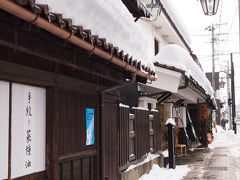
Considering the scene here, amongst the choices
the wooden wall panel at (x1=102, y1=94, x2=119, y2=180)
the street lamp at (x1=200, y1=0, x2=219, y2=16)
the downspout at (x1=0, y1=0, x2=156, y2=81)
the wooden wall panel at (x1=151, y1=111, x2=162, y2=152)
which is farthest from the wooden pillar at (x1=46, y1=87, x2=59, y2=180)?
the wooden wall panel at (x1=151, y1=111, x2=162, y2=152)

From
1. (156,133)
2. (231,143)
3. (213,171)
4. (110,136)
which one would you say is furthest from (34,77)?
(231,143)

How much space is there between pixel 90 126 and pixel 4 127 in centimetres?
329

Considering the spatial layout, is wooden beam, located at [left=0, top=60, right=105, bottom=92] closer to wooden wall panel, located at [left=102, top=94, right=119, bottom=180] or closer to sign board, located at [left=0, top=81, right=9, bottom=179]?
sign board, located at [left=0, top=81, right=9, bottom=179]

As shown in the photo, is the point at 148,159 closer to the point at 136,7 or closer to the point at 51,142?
the point at 136,7

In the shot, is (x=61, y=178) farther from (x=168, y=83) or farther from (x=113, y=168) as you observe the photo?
(x=168, y=83)

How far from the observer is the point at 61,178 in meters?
7.11

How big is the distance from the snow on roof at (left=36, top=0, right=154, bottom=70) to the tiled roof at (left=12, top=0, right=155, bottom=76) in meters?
0.14

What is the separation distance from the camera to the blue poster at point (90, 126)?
845cm

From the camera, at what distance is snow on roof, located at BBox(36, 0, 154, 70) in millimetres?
5276

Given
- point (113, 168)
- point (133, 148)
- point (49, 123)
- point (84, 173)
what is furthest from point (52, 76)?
point (133, 148)

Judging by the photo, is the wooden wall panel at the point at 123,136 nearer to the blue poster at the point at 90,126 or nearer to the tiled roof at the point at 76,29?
the blue poster at the point at 90,126

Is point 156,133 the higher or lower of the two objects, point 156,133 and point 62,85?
the lower

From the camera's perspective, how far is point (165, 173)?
14.7 metres

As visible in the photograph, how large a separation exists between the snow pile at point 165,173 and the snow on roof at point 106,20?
17.7 ft
